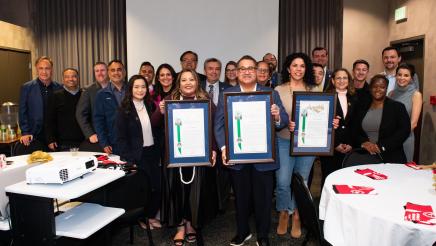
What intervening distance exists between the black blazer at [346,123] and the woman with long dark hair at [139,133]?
1748 mm

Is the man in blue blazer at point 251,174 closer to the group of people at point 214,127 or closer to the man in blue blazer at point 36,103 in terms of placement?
the group of people at point 214,127

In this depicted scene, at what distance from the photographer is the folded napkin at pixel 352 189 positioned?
214cm

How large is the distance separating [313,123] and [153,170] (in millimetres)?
1473

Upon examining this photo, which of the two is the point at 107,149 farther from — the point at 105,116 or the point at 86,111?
the point at 86,111

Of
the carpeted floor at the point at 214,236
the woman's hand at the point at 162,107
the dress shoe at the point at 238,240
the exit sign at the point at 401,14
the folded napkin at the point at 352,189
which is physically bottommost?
the carpeted floor at the point at 214,236

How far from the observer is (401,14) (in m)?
5.93

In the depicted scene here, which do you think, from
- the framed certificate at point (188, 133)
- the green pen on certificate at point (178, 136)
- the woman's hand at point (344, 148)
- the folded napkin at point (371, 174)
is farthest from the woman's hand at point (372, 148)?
the green pen on certificate at point (178, 136)

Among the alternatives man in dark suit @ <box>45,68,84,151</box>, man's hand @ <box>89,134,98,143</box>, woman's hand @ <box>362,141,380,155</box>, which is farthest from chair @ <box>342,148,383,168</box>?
man in dark suit @ <box>45,68,84,151</box>

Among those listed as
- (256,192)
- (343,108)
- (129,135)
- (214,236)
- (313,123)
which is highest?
(343,108)

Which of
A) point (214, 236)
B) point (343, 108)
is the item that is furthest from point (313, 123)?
point (214, 236)

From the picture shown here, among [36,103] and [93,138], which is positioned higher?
[36,103]

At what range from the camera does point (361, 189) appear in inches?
86.2

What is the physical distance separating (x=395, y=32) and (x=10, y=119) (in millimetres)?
6343

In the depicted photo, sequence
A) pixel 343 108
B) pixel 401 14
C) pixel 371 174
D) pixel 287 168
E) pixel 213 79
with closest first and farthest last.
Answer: pixel 371 174 → pixel 287 168 → pixel 343 108 → pixel 213 79 → pixel 401 14
